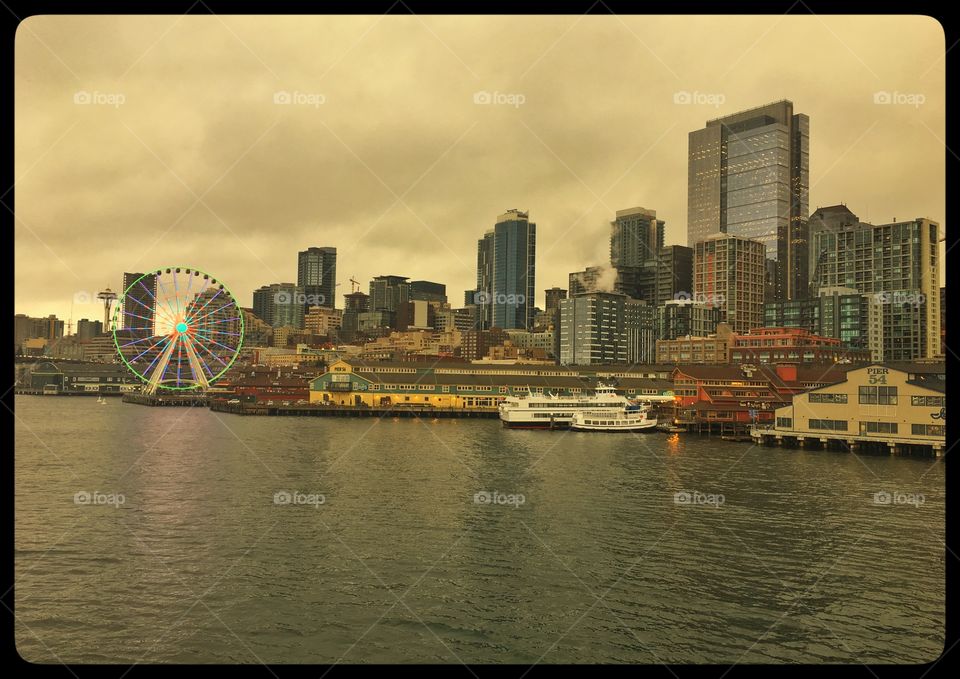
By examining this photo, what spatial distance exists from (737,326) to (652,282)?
2555 centimetres

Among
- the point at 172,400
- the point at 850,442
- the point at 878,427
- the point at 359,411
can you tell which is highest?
the point at 878,427

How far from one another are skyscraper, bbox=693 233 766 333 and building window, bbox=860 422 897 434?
2909 inches

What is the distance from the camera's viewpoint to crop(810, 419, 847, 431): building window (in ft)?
91.2

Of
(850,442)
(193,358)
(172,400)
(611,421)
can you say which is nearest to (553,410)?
(611,421)

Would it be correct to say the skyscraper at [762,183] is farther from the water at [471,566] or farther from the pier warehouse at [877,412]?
the water at [471,566]

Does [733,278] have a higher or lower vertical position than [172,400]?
higher

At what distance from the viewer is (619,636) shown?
833 cm

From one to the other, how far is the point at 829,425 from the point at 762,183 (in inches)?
4654

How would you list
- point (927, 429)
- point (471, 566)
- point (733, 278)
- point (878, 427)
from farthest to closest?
point (733, 278) < point (878, 427) < point (927, 429) < point (471, 566)

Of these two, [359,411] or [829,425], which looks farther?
[359,411]

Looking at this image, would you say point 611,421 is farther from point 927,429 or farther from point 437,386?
point 437,386

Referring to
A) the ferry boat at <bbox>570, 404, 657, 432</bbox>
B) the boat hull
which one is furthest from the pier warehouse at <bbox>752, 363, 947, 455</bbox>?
the ferry boat at <bbox>570, 404, 657, 432</bbox>

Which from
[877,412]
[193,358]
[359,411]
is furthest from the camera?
[359,411]

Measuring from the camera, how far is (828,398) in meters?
28.6
